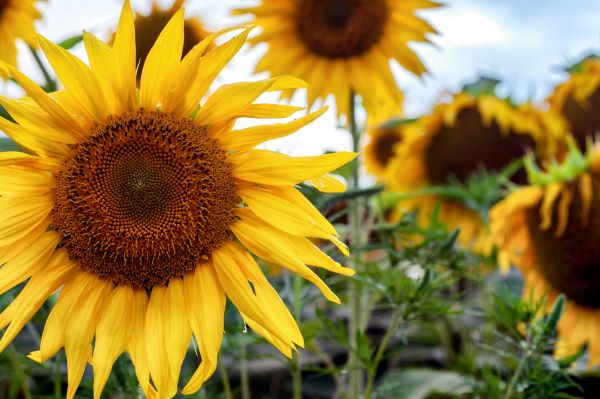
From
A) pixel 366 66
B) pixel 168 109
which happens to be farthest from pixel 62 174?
pixel 366 66

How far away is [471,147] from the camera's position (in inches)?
70.6

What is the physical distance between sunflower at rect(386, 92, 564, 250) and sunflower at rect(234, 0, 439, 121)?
431 mm

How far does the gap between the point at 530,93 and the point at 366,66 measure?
581 mm

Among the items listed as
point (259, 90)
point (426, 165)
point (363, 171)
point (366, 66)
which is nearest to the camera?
point (259, 90)

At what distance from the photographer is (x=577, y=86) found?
6.13 feet

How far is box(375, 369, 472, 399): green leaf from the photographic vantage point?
108 cm

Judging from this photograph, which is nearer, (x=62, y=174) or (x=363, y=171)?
(x=62, y=174)

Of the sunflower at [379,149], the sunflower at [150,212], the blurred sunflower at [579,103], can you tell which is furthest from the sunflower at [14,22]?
the blurred sunflower at [579,103]

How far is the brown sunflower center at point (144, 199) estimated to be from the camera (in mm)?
678

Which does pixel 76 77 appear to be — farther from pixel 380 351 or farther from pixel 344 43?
pixel 344 43

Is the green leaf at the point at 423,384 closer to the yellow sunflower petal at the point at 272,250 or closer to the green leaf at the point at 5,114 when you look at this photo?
the yellow sunflower petal at the point at 272,250

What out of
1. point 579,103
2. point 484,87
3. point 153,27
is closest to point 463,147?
point 484,87

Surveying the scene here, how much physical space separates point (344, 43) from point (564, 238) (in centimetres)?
50

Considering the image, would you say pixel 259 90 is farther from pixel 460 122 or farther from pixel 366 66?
pixel 460 122
